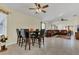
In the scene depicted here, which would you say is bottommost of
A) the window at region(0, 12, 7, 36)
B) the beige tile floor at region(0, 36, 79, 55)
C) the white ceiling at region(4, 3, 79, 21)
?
the beige tile floor at region(0, 36, 79, 55)

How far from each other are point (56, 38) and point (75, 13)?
0.56 m

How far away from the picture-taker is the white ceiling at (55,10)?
6.18 feet

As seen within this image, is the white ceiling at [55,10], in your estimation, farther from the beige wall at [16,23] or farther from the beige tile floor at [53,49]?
the beige tile floor at [53,49]

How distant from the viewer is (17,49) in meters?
1.94

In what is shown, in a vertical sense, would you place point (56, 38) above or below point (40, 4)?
below

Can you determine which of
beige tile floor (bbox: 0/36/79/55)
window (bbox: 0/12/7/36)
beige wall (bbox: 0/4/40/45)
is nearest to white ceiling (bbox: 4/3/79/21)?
beige wall (bbox: 0/4/40/45)

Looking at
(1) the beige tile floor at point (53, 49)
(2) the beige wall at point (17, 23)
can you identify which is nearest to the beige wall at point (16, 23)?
(2) the beige wall at point (17, 23)

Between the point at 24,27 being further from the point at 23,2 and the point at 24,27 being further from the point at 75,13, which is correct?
the point at 75,13

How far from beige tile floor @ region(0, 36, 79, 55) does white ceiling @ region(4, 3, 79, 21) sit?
0.41 meters

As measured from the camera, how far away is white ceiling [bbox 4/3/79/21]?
1.88 meters

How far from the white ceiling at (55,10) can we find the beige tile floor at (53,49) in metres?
0.41

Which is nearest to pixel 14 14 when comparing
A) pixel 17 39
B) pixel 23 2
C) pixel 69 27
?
pixel 23 2

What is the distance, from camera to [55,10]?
193 centimetres

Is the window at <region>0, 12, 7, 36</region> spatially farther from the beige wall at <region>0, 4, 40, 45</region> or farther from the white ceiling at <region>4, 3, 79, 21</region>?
the white ceiling at <region>4, 3, 79, 21</region>
